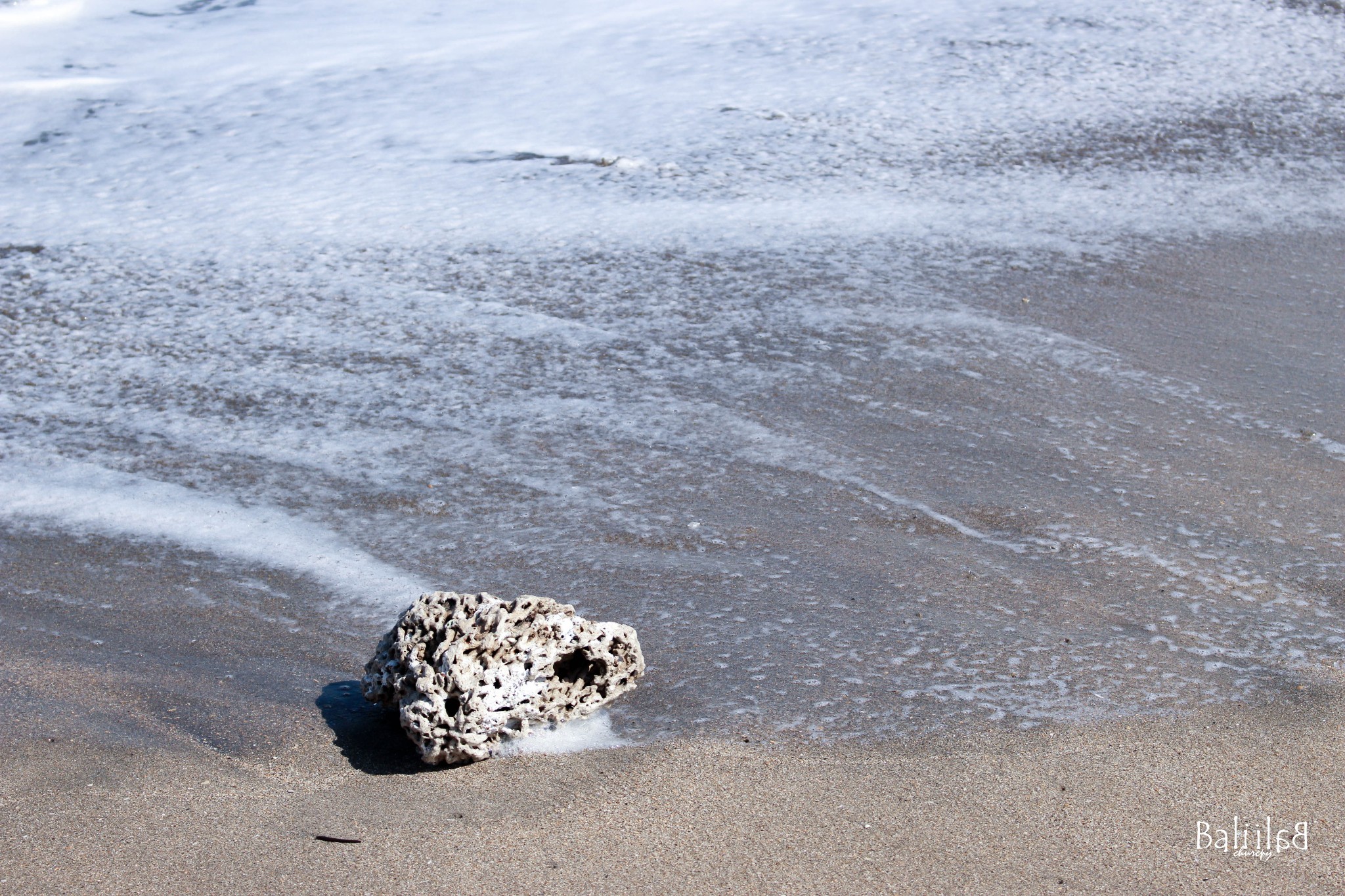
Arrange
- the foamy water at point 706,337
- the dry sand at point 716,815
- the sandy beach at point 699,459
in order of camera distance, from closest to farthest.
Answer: the dry sand at point 716,815, the sandy beach at point 699,459, the foamy water at point 706,337

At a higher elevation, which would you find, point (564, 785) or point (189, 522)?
point (189, 522)

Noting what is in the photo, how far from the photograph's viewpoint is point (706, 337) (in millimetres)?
4715

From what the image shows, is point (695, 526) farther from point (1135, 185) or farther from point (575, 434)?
point (1135, 185)

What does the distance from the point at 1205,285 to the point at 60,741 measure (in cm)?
469

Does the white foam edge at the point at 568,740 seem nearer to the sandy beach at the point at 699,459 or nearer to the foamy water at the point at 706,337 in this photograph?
the sandy beach at the point at 699,459

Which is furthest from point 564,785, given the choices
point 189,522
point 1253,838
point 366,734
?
point 189,522

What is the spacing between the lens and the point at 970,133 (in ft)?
22.3

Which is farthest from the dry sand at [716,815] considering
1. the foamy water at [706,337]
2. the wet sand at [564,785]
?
the foamy water at [706,337]

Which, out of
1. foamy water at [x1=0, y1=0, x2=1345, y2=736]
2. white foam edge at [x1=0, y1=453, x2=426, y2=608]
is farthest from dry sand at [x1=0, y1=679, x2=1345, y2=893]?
white foam edge at [x1=0, y1=453, x2=426, y2=608]

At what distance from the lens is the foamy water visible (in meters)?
3.04

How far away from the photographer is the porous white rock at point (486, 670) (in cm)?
240

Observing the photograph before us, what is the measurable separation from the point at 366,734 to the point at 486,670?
31 centimetres

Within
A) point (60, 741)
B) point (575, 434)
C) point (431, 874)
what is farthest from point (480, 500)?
point (431, 874)

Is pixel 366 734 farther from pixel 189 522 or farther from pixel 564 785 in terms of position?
pixel 189 522
